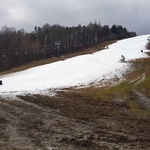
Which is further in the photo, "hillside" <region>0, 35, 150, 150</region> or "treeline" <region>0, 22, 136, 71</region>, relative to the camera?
"treeline" <region>0, 22, 136, 71</region>

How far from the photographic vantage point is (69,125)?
17.2m

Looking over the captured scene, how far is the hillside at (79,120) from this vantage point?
44.3 feet

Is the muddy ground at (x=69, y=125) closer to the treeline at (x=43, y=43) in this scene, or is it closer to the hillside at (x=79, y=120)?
the hillside at (x=79, y=120)

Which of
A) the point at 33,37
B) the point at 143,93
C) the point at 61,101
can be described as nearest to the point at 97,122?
the point at 61,101

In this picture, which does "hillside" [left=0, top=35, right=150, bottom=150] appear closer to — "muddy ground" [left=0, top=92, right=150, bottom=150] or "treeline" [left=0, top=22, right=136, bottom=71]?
"muddy ground" [left=0, top=92, right=150, bottom=150]

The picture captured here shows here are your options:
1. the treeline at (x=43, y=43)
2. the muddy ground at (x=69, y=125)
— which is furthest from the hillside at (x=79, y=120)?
the treeline at (x=43, y=43)

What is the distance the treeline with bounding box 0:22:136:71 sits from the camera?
119 m

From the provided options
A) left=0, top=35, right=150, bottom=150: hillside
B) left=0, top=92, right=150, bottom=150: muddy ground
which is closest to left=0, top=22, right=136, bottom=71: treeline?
left=0, top=35, right=150, bottom=150: hillside

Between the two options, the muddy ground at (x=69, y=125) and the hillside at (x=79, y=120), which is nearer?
the muddy ground at (x=69, y=125)

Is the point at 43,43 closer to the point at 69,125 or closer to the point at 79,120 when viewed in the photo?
the point at 79,120

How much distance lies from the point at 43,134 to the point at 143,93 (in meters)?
17.2

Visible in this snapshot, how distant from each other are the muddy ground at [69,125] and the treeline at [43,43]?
77.5m

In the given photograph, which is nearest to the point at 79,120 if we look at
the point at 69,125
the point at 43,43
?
the point at 69,125

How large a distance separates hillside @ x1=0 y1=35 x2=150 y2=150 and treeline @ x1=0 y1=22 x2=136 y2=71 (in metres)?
73.2
